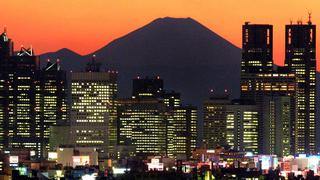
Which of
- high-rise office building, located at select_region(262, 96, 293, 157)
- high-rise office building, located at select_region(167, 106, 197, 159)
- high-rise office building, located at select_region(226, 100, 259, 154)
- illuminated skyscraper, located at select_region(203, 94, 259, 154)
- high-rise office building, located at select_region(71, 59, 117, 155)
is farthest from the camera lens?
high-rise office building, located at select_region(226, 100, 259, 154)

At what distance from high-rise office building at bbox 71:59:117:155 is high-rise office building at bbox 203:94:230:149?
11.8 metres

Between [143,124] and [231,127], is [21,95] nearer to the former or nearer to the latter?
[143,124]

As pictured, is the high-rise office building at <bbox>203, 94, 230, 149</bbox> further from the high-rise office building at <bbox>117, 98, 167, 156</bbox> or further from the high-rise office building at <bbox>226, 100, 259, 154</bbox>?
the high-rise office building at <bbox>117, 98, 167, 156</bbox>

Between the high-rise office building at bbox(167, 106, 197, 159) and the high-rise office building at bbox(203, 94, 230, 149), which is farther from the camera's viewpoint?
the high-rise office building at bbox(203, 94, 230, 149)

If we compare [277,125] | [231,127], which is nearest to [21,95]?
[231,127]

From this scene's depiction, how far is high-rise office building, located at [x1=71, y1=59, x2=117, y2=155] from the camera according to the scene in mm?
174000

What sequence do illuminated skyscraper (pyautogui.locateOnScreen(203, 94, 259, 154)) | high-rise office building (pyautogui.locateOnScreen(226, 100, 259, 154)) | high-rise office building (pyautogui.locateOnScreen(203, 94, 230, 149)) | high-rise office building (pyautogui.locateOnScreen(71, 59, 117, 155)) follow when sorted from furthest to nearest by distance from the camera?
high-rise office building (pyautogui.locateOnScreen(226, 100, 259, 154))
illuminated skyscraper (pyautogui.locateOnScreen(203, 94, 259, 154))
high-rise office building (pyautogui.locateOnScreen(203, 94, 230, 149))
high-rise office building (pyautogui.locateOnScreen(71, 59, 117, 155))

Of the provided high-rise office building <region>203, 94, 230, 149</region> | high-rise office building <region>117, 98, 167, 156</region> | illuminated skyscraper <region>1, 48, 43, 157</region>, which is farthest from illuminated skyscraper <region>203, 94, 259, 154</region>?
illuminated skyscraper <region>1, 48, 43, 157</region>

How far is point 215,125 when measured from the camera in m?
194

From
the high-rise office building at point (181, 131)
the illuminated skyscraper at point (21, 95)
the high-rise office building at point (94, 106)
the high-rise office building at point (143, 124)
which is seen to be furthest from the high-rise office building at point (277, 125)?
the illuminated skyscraper at point (21, 95)

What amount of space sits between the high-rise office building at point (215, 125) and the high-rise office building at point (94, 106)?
38.9 feet

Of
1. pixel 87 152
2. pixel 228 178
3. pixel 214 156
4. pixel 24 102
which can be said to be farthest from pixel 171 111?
pixel 228 178

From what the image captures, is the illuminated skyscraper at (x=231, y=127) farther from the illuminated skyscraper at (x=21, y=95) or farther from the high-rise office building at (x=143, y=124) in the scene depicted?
the illuminated skyscraper at (x=21, y=95)

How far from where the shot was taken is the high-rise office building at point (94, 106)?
571ft
